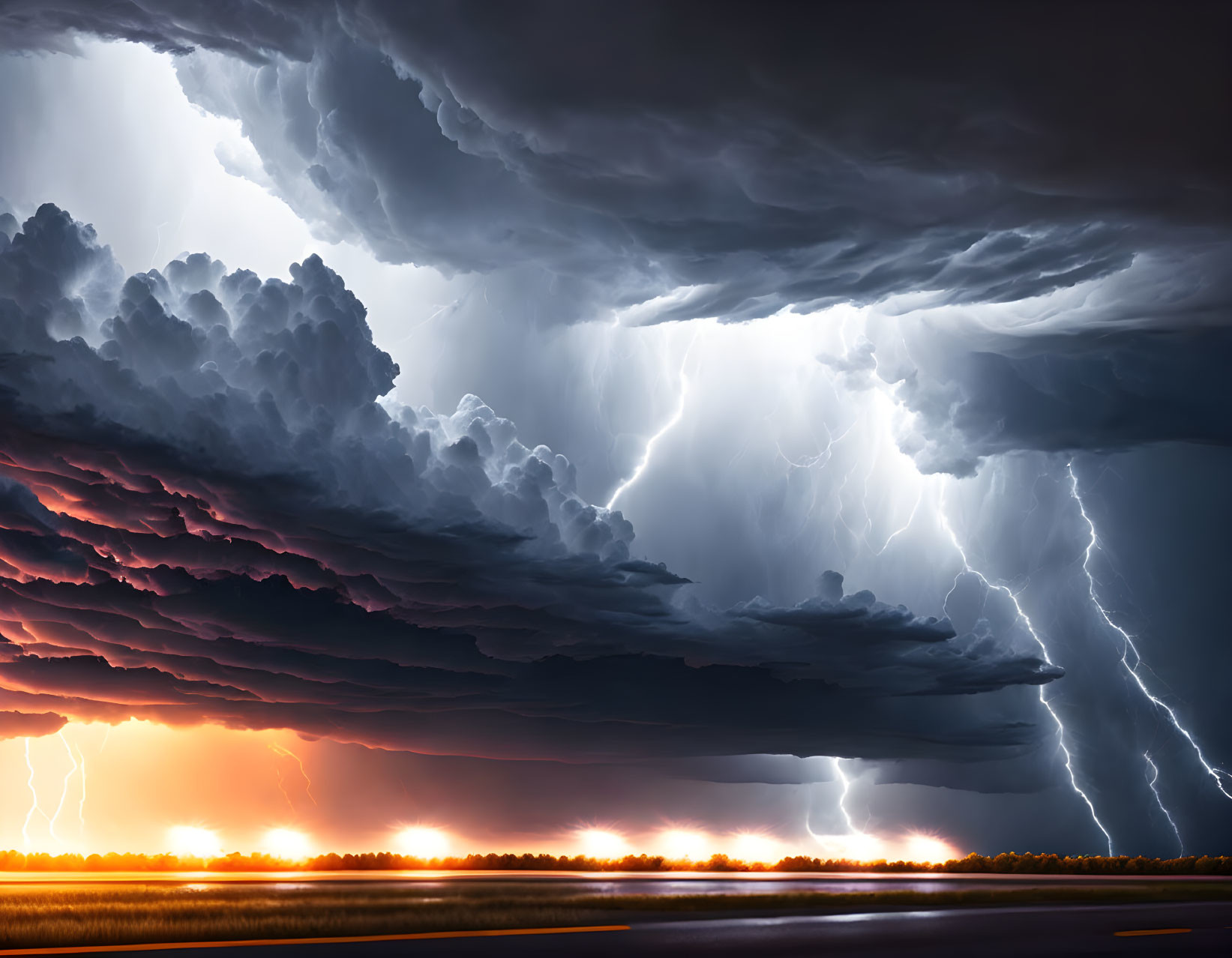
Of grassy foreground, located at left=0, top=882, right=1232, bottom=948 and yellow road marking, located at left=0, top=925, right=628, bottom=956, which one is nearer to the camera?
yellow road marking, located at left=0, top=925, right=628, bottom=956

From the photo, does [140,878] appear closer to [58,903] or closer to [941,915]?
[58,903]

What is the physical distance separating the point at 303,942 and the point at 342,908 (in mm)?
7023

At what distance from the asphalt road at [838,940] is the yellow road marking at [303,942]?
0.91ft

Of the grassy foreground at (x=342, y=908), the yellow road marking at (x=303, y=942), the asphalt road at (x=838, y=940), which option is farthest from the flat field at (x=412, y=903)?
the asphalt road at (x=838, y=940)

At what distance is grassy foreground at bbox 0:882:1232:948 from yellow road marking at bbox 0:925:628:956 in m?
0.55

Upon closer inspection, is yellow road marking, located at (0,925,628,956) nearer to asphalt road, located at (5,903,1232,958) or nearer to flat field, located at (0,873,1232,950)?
asphalt road, located at (5,903,1232,958)

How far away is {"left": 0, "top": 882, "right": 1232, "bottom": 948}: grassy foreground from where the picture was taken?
2166 cm

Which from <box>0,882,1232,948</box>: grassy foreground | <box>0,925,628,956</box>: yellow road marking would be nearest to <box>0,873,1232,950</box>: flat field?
<box>0,882,1232,948</box>: grassy foreground

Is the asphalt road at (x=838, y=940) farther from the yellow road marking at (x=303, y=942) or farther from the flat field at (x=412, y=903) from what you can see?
the flat field at (x=412, y=903)

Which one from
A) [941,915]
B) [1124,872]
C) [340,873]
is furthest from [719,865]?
[941,915]

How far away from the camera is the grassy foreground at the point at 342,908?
853 inches

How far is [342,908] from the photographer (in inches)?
1077

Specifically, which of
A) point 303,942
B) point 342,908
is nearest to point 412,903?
point 342,908

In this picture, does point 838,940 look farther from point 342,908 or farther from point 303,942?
point 342,908
